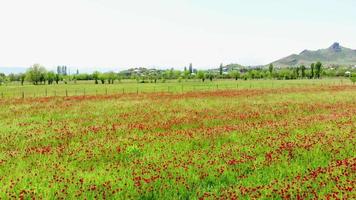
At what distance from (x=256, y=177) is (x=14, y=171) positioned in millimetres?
7433

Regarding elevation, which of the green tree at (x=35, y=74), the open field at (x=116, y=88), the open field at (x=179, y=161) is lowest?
the open field at (x=179, y=161)

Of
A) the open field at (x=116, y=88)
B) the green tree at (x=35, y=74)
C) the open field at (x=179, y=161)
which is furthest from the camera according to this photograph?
the green tree at (x=35, y=74)

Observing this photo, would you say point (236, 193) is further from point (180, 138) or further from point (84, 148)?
point (84, 148)

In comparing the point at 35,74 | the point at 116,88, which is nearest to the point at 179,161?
the point at 116,88

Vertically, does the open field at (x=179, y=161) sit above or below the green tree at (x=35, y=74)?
below

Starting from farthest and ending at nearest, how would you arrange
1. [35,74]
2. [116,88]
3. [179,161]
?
[35,74]
[116,88]
[179,161]


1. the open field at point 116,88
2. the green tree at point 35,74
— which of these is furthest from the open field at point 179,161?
the green tree at point 35,74

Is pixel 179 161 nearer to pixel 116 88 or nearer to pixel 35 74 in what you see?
pixel 116 88

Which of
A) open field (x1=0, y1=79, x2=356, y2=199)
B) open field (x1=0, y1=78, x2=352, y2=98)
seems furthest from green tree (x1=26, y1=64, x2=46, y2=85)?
open field (x1=0, y1=79, x2=356, y2=199)

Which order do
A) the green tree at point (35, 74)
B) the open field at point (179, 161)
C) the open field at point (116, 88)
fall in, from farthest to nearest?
the green tree at point (35, 74)
the open field at point (116, 88)
the open field at point (179, 161)

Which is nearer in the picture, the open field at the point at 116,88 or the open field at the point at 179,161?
the open field at the point at 179,161

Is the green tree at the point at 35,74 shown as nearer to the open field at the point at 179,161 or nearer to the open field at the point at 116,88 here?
the open field at the point at 116,88

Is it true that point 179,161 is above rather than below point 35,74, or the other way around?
below

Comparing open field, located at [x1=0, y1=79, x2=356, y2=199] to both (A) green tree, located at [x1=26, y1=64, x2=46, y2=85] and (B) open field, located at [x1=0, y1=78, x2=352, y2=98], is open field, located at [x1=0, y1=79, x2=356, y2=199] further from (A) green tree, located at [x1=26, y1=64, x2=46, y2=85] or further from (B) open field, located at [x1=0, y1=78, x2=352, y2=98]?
(A) green tree, located at [x1=26, y1=64, x2=46, y2=85]
